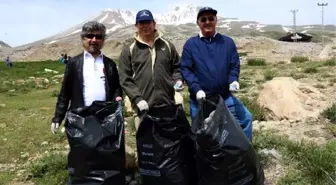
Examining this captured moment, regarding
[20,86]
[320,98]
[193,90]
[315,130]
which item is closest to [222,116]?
[193,90]

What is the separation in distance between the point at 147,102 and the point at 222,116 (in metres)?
0.82

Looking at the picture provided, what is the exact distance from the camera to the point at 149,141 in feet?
12.6

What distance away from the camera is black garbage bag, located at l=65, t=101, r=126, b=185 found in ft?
12.3

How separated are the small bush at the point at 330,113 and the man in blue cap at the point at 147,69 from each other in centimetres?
331

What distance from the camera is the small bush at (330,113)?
21.1 feet

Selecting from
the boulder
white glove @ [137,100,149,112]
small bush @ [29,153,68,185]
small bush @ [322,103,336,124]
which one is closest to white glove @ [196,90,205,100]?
white glove @ [137,100,149,112]

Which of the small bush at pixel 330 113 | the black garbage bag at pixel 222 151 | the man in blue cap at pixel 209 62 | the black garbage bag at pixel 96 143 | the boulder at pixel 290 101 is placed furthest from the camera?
the boulder at pixel 290 101

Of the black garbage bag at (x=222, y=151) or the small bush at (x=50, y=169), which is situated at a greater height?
the black garbage bag at (x=222, y=151)

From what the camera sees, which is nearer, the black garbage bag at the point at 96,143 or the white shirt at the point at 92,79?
the black garbage bag at the point at 96,143

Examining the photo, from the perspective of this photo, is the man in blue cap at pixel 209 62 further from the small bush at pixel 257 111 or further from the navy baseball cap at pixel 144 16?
the small bush at pixel 257 111

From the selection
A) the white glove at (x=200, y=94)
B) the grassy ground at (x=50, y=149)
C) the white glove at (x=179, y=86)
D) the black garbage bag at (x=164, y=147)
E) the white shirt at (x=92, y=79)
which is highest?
the white shirt at (x=92, y=79)

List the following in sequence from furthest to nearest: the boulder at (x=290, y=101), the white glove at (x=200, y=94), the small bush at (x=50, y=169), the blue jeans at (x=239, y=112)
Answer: the boulder at (x=290, y=101) → the small bush at (x=50, y=169) → the blue jeans at (x=239, y=112) → the white glove at (x=200, y=94)

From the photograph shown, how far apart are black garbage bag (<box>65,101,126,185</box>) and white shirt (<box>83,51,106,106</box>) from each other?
0.22 meters

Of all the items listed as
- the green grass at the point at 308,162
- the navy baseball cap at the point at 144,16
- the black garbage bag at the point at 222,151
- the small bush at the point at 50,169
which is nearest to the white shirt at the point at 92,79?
the navy baseball cap at the point at 144,16
